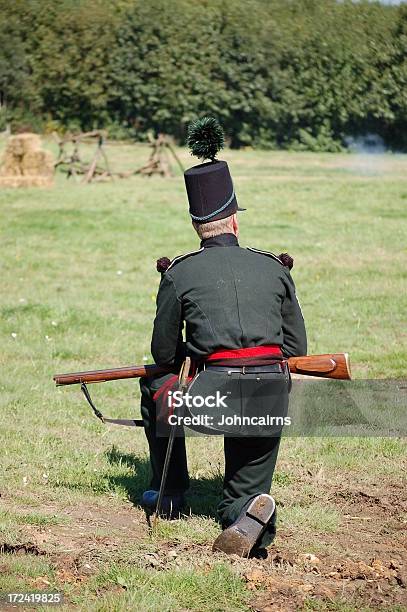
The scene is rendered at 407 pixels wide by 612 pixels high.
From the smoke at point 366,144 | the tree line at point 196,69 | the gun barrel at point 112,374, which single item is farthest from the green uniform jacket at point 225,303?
the smoke at point 366,144

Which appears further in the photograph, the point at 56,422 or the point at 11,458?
the point at 56,422

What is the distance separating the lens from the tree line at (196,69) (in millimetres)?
33344

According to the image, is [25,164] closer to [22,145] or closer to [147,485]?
[22,145]

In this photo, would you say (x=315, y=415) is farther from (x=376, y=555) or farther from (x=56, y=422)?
(x=376, y=555)

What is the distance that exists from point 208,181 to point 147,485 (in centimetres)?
197

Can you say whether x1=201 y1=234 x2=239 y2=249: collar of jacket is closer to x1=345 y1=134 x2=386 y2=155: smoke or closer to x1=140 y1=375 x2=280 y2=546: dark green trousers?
x1=140 y1=375 x2=280 y2=546: dark green trousers

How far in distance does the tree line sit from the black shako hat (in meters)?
28.3

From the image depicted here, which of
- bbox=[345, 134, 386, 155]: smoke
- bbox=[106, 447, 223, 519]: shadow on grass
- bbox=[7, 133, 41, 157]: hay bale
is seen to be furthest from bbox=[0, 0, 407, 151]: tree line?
bbox=[106, 447, 223, 519]: shadow on grass

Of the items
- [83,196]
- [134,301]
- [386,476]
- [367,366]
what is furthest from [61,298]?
[83,196]

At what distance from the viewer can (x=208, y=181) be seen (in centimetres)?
507

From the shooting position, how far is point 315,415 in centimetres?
763

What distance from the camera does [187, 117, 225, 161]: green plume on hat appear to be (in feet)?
16.8

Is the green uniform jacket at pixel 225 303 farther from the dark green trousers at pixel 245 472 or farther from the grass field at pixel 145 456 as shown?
the grass field at pixel 145 456

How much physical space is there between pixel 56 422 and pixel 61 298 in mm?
4893
